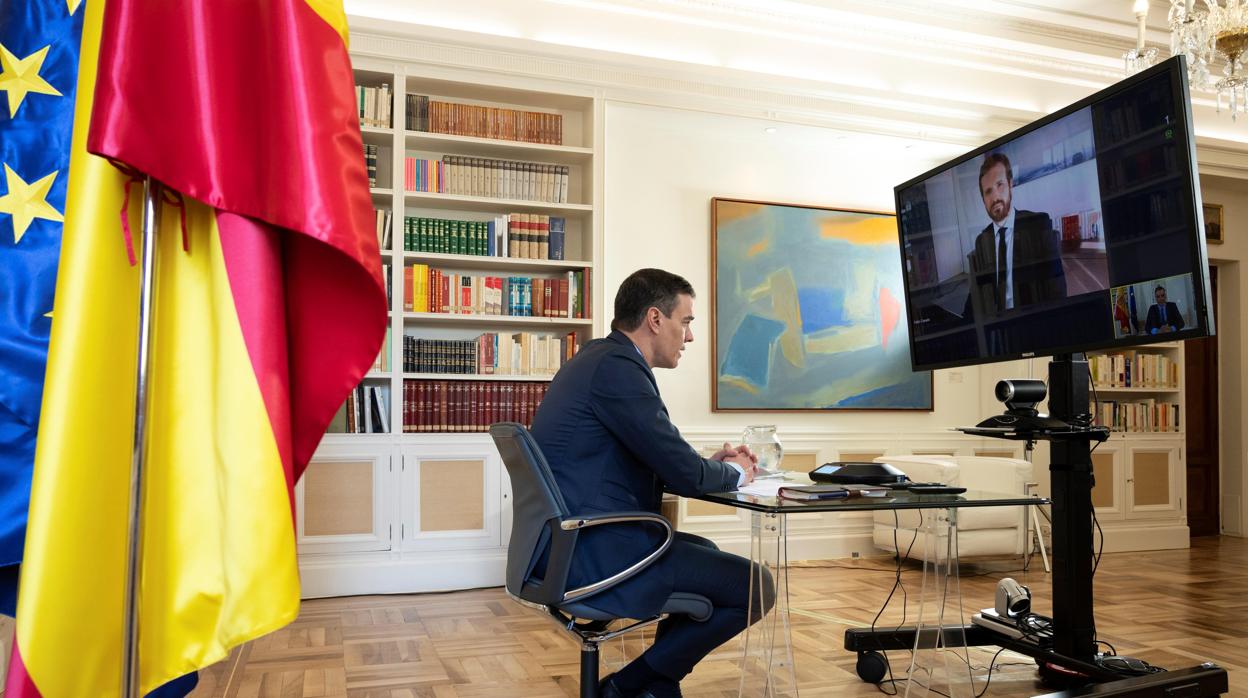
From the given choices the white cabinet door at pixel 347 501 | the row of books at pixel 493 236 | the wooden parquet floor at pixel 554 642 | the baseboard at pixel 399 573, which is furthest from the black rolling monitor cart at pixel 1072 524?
the white cabinet door at pixel 347 501

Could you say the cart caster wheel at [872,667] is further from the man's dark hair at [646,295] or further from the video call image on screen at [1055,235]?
the man's dark hair at [646,295]

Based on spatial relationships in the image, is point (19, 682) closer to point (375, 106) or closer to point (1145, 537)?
point (375, 106)

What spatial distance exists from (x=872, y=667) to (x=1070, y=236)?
145cm

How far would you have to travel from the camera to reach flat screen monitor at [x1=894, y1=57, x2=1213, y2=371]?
2.08 meters

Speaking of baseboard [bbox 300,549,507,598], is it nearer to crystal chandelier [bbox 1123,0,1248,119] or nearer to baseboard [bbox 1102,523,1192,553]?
crystal chandelier [bbox 1123,0,1248,119]

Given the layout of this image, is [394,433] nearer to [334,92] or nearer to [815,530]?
[815,530]

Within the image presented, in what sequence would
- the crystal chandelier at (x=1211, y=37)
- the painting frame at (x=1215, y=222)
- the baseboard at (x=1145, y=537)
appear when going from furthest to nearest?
1. the painting frame at (x=1215, y=222)
2. the baseboard at (x=1145, y=537)
3. the crystal chandelier at (x=1211, y=37)

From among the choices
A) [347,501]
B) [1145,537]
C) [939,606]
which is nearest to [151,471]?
[939,606]

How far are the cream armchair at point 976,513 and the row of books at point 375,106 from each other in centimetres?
332

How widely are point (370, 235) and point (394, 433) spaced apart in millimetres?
3481

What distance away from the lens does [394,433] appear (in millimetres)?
4473

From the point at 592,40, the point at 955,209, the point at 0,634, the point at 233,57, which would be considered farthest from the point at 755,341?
the point at 233,57

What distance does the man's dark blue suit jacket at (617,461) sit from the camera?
2094 millimetres

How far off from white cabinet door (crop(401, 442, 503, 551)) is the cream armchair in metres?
2.19
